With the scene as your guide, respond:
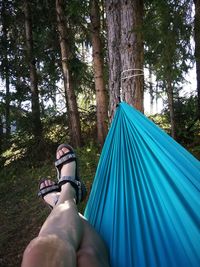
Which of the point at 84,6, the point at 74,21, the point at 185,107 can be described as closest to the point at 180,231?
the point at 84,6

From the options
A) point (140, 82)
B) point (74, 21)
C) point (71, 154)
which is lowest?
point (71, 154)

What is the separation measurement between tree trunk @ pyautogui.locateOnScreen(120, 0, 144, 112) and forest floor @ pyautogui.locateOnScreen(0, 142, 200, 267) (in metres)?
1.58

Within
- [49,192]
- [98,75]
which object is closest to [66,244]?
[49,192]

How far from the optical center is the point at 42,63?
8391mm

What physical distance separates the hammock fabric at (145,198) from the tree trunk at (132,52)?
0.51 metres

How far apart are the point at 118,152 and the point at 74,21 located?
5552mm

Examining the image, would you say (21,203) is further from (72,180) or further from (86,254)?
(86,254)

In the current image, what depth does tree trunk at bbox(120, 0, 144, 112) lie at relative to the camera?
270 cm

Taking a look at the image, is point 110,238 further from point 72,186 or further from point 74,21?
point 74,21

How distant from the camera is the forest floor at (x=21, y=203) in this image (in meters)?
3.70

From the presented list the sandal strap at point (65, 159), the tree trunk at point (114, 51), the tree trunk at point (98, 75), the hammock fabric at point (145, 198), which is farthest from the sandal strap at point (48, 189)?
the tree trunk at point (98, 75)

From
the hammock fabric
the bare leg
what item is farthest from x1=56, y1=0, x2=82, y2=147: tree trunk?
the bare leg

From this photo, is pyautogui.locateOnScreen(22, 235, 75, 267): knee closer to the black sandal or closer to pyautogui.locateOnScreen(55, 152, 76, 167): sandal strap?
the black sandal

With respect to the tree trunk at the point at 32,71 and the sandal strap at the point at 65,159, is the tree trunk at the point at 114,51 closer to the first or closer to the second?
the sandal strap at the point at 65,159
